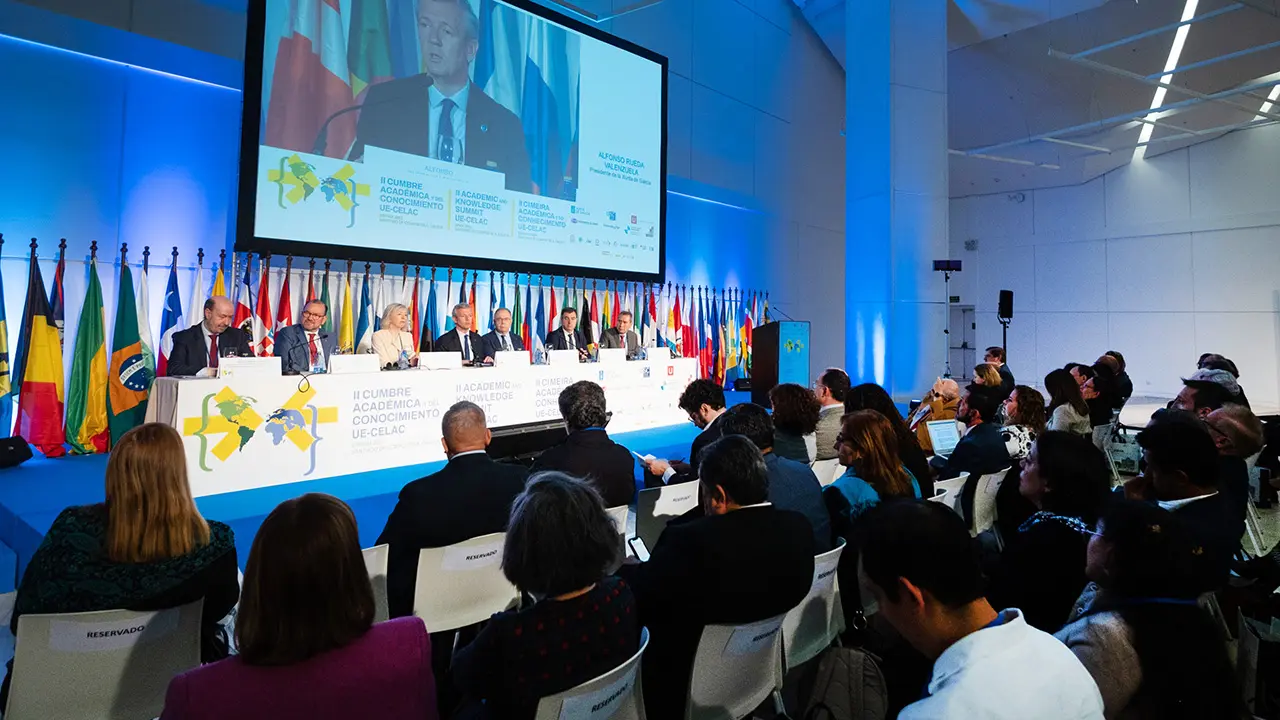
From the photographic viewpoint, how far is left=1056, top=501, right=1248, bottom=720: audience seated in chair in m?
1.30

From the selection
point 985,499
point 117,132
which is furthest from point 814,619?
point 117,132

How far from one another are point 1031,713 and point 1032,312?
1587 centimetres

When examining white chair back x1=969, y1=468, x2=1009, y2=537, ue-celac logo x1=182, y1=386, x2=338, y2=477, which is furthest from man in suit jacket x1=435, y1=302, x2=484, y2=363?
white chair back x1=969, y1=468, x2=1009, y2=537

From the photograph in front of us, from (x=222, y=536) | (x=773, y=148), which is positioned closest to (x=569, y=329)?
(x=222, y=536)

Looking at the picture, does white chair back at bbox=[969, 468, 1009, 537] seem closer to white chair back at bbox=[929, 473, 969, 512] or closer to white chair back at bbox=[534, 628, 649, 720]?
white chair back at bbox=[929, 473, 969, 512]

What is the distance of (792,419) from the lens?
324 centimetres

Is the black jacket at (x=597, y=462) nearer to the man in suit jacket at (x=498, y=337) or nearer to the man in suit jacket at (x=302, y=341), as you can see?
the man in suit jacket at (x=302, y=341)

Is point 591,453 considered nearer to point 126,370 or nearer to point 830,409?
point 830,409

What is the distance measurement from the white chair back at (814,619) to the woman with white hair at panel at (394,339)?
4.14 metres

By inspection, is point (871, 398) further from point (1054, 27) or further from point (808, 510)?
point (1054, 27)

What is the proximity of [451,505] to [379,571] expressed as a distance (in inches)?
11.9

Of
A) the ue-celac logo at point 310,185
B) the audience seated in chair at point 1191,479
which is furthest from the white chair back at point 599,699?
the ue-celac logo at point 310,185

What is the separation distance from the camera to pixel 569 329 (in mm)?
6965

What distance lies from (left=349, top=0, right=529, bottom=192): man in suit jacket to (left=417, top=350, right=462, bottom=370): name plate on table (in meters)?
2.18
